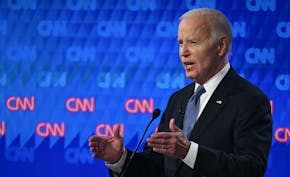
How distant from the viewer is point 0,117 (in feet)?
13.1

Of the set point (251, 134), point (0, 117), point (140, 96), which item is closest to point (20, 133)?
point (0, 117)

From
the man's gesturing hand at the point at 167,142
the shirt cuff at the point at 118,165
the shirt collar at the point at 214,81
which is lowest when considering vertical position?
the shirt cuff at the point at 118,165

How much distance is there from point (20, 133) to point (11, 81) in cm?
38

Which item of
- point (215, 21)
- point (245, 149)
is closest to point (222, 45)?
point (215, 21)

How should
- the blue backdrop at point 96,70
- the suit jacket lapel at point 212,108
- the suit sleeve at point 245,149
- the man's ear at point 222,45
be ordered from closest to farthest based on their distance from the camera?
the suit sleeve at point 245,149 < the suit jacket lapel at point 212,108 < the man's ear at point 222,45 < the blue backdrop at point 96,70

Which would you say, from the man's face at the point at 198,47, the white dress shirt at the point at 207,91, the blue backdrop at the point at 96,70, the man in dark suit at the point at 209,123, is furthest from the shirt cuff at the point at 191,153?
the blue backdrop at the point at 96,70

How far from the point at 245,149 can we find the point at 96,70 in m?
1.98

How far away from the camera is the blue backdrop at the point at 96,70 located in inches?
147

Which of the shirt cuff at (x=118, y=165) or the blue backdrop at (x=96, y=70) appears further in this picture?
the blue backdrop at (x=96, y=70)

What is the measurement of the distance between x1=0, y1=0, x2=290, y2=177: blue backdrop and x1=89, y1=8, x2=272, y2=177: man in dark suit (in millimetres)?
1347

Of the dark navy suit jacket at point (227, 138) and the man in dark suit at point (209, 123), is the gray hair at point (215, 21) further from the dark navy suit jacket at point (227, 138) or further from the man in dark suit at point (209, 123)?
the dark navy suit jacket at point (227, 138)

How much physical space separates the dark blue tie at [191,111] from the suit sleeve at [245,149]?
20cm

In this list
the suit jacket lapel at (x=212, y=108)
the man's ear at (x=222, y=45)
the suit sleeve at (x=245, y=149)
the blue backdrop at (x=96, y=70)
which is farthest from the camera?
the blue backdrop at (x=96, y=70)

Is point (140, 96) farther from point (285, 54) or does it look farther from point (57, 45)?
point (285, 54)
